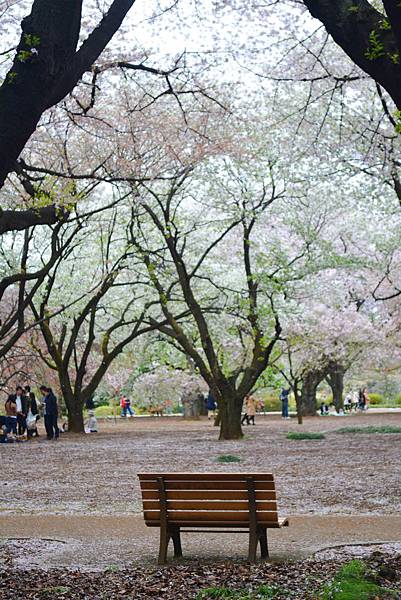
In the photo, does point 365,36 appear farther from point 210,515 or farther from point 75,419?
point 75,419

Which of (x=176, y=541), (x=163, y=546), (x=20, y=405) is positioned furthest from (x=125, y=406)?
(x=163, y=546)

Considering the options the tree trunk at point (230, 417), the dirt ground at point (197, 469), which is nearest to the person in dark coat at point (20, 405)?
the dirt ground at point (197, 469)

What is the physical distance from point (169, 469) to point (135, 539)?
6.26 m

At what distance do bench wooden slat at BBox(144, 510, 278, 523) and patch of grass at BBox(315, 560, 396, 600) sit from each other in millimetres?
1012

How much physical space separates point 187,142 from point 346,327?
17444 mm

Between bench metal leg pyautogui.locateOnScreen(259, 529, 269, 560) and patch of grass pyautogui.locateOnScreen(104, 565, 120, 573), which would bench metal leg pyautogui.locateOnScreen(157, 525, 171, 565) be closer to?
patch of grass pyautogui.locateOnScreen(104, 565, 120, 573)

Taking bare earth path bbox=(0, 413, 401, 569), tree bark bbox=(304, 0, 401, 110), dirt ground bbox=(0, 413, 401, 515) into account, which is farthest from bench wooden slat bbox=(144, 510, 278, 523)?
tree bark bbox=(304, 0, 401, 110)

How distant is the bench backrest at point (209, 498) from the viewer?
21.2 feet

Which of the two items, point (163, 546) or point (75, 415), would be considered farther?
point (75, 415)

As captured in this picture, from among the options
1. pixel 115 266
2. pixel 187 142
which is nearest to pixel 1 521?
pixel 187 142

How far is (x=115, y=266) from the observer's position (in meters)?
26.2

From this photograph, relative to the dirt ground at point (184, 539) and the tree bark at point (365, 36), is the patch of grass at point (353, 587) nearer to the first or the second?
the dirt ground at point (184, 539)

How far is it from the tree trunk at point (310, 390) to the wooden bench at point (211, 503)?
3361cm

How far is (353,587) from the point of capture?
200 inches
